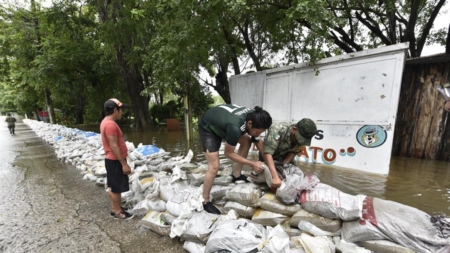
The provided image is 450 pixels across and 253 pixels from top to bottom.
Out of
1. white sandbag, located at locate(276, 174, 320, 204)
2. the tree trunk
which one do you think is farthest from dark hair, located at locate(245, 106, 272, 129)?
the tree trunk

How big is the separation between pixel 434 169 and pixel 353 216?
381cm

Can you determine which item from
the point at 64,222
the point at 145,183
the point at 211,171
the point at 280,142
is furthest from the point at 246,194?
the point at 64,222

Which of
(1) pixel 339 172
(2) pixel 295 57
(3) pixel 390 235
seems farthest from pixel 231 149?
(2) pixel 295 57

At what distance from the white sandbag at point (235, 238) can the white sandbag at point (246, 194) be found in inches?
10.8

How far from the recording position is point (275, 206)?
188 centimetres

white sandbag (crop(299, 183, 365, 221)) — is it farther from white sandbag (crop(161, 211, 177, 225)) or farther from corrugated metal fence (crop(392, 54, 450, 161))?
corrugated metal fence (crop(392, 54, 450, 161))

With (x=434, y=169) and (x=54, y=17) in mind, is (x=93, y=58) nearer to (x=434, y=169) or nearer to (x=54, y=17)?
(x=54, y=17)

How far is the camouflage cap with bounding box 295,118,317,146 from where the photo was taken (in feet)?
6.65

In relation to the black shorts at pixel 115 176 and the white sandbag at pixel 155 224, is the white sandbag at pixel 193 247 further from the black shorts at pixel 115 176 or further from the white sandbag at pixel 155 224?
the black shorts at pixel 115 176

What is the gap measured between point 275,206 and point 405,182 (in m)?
2.85

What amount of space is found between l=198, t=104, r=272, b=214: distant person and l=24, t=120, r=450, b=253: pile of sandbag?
0.18m

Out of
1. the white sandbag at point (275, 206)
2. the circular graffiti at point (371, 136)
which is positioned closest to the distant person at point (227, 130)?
the white sandbag at point (275, 206)

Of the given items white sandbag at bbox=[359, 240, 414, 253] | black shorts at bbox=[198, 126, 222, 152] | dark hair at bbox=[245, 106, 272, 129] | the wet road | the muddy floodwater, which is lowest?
the wet road

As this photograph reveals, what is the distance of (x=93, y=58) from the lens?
11.0 metres
